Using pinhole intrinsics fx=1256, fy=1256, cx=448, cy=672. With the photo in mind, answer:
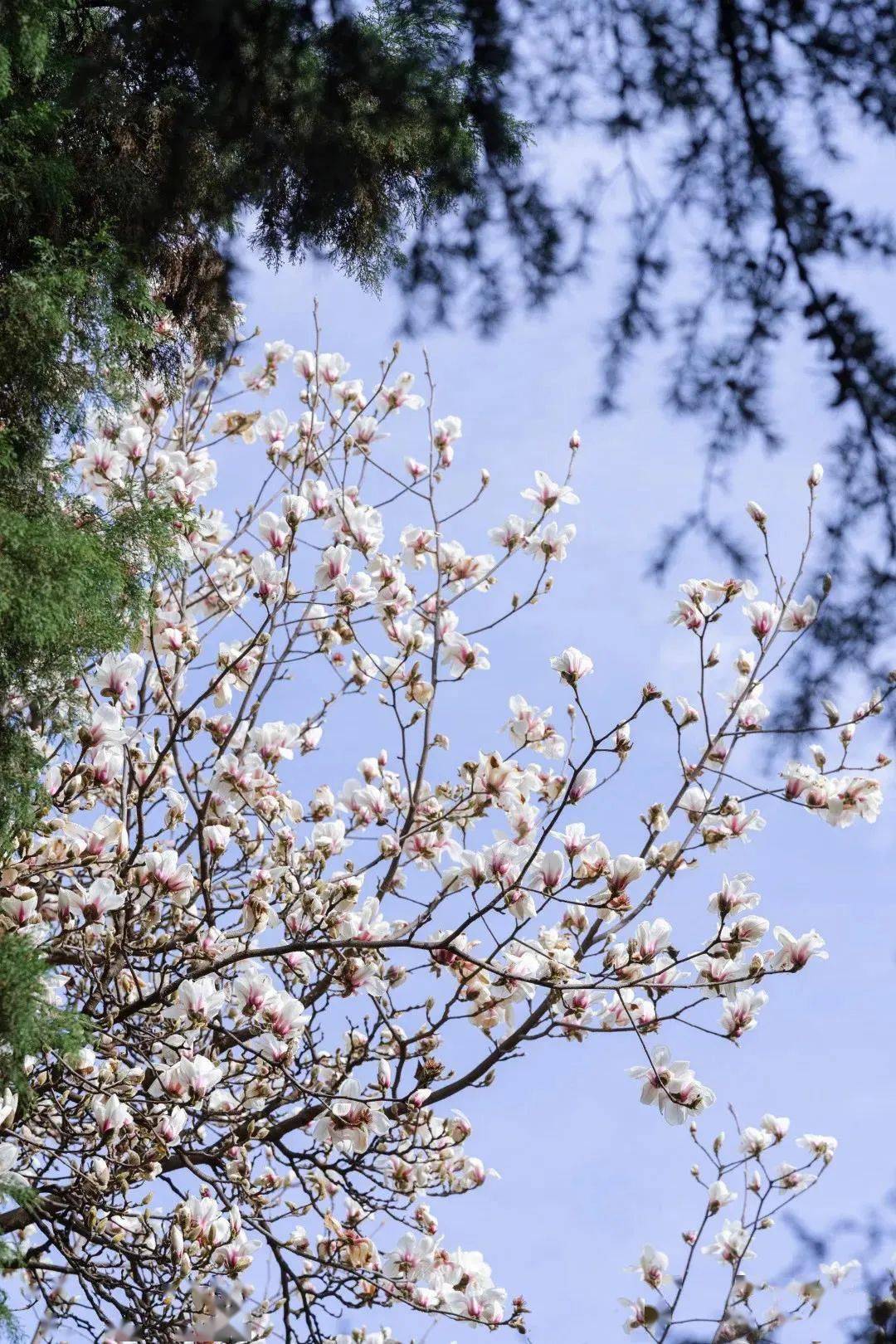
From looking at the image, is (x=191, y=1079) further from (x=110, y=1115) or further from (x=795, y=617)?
(x=795, y=617)

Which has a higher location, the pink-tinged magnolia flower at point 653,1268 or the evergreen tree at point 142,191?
the evergreen tree at point 142,191

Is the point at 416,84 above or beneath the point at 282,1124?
above

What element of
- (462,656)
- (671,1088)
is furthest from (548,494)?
(671,1088)

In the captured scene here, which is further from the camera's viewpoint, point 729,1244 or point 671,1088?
point 729,1244

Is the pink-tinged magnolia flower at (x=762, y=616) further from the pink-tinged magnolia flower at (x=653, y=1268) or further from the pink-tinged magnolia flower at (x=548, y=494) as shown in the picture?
the pink-tinged magnolia flower at (x=653, y=1268)

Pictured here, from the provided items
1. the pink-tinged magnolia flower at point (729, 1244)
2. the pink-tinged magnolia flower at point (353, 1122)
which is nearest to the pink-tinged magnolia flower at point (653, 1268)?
the pink-tinged magnolia flower at point (729, 1244)

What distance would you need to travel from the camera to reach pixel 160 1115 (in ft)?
9.57

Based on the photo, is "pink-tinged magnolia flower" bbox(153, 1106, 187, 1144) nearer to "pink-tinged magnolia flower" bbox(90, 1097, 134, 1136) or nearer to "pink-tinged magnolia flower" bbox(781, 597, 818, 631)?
"pink-tinged magnolia flower" bbox(90, 1097, 134, 1136)

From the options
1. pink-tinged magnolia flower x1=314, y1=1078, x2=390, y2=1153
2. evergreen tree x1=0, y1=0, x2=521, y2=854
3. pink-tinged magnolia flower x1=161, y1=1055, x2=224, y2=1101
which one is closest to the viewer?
evergreen tree x1=0, y1=0, x2=521, y2=854

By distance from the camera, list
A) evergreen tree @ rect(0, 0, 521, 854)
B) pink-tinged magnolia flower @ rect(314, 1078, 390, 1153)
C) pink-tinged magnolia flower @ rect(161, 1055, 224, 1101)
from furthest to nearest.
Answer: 1. pink-tinged magnolia flower @ rect(314, 1078, 390, 1153)
2. pink-tinged magnolia flower @ rect(161, 1055, 224, 1101)
3. evergreen tree @ rect(0, 0, 521, 854)

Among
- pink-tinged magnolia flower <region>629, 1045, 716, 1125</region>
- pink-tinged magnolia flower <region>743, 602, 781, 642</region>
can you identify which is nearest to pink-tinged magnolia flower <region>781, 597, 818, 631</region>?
pink-tinged magnolia flower <region>743, 602, 781, 642</region>

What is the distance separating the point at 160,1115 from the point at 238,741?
3.16 ft

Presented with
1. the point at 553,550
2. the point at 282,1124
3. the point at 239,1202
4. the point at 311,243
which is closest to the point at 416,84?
the point at 311,243

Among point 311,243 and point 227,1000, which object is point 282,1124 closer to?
point 227,1000
